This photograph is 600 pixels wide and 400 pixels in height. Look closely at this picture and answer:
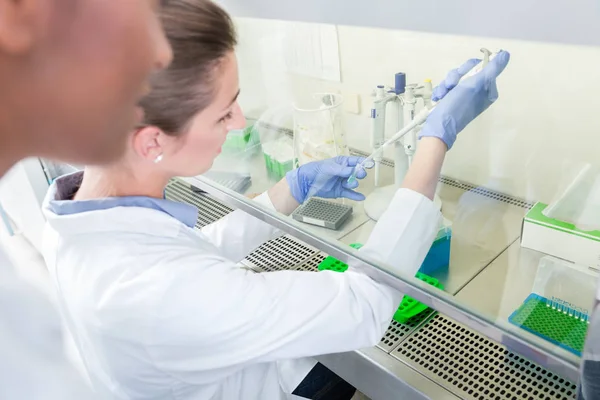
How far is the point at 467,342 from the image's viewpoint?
1.00 meters

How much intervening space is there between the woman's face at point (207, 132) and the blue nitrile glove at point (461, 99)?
1.18 feet

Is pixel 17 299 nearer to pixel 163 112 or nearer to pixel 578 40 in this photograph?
pixel 163 112

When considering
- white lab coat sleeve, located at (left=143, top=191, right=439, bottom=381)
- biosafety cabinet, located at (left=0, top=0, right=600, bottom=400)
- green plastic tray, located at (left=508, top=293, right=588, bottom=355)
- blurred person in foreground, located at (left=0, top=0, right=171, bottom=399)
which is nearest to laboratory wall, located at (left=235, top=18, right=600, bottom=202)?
biosafety cabinet, located at (left=0, top=0, right=600, bottom=400)

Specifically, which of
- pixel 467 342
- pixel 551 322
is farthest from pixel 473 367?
pixel 551 322

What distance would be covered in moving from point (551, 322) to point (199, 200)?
101cm

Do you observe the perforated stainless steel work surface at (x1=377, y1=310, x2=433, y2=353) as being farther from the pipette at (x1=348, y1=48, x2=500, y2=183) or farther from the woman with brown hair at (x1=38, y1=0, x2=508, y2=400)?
the pipette at (x1=348, y1=48, x2=500, y2=183)

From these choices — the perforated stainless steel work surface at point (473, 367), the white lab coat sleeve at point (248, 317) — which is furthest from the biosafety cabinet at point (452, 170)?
the white lab coat sleeve at point (248, 317)

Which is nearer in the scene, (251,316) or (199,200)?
(251,316)

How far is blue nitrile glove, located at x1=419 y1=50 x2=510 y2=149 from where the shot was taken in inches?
36.6

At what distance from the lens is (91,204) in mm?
839

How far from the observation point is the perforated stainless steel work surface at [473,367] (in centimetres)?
89

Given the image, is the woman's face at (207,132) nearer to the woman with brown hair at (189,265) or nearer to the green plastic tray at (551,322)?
the woman with brown hair at (189,265)

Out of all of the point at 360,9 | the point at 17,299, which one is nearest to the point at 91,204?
the point at 17,299

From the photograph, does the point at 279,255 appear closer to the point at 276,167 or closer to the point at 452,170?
the point at 276,167
